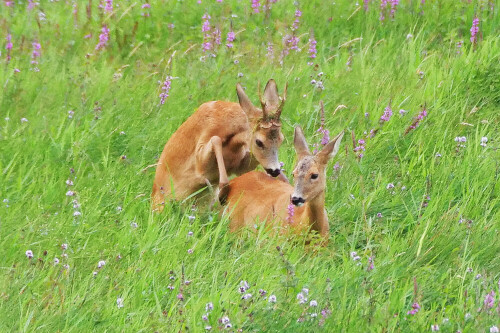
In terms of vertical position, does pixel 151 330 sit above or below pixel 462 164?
above

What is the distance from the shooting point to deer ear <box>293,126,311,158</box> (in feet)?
20.7

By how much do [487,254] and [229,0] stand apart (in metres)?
5.20

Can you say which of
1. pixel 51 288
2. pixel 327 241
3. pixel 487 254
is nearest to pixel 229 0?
pixel 327 241

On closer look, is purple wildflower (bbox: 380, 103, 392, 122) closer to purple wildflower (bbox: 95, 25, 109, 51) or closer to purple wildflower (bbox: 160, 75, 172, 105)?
purple wildflower (bbox: 160, 75, 172, 105)

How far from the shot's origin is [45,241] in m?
5.26

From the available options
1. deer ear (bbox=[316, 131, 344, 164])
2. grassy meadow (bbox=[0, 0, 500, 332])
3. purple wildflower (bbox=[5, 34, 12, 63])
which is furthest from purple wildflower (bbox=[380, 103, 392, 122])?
purple wildflower (bbox=[5, 34, 12, 63])

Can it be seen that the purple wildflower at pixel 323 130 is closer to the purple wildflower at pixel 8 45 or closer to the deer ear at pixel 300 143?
the deer ear at pixel 300 143

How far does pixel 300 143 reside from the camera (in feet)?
20.8

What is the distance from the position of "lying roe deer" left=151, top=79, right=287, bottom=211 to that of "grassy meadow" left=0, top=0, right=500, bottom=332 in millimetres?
199

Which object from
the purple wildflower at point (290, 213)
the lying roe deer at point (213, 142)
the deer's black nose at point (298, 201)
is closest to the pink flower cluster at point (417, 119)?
the lying roe deer at point (213, 142)

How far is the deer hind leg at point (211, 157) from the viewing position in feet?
22.2

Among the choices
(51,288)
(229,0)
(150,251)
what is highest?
(51,288)

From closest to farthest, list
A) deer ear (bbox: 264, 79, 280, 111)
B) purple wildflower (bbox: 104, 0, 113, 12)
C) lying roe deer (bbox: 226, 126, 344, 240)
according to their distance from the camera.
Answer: lying roe deer (bbox: 226, 126, 344, 240)
deer ear (bbox: 264, 79, 280, 111)
purple wildflower (bbox: 104, 0, 113, 12)

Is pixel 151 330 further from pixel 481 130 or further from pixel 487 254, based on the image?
pixel 481 130
